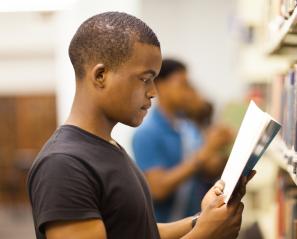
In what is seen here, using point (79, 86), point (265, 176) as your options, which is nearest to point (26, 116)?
point (265, 176)

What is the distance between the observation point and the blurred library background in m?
2.32

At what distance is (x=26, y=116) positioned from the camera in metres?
7.82

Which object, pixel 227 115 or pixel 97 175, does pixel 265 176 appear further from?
pixel 97 175

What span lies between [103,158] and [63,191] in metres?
0.15

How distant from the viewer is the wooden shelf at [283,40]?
1.63 m

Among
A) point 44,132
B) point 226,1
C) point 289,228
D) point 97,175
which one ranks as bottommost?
point 44,132

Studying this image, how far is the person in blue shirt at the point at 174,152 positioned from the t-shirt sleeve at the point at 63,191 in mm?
1434

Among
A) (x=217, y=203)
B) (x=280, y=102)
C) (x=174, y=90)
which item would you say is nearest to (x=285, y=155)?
(x=280, y=102)

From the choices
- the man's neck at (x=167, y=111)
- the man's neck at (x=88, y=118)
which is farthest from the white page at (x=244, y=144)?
the man's neck at (x=167, y=111)

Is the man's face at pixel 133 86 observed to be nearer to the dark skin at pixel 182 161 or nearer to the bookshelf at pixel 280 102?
the bookshelf at pixel 280 102

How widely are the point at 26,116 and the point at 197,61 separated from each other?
9.68 feet

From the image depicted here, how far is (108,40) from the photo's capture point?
134 centimetres

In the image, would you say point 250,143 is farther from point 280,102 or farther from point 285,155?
point 280,102

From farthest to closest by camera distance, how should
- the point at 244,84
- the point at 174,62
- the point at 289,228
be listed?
1. the point at 244,84
2. the point at 174,62
3. the point at 289,228
